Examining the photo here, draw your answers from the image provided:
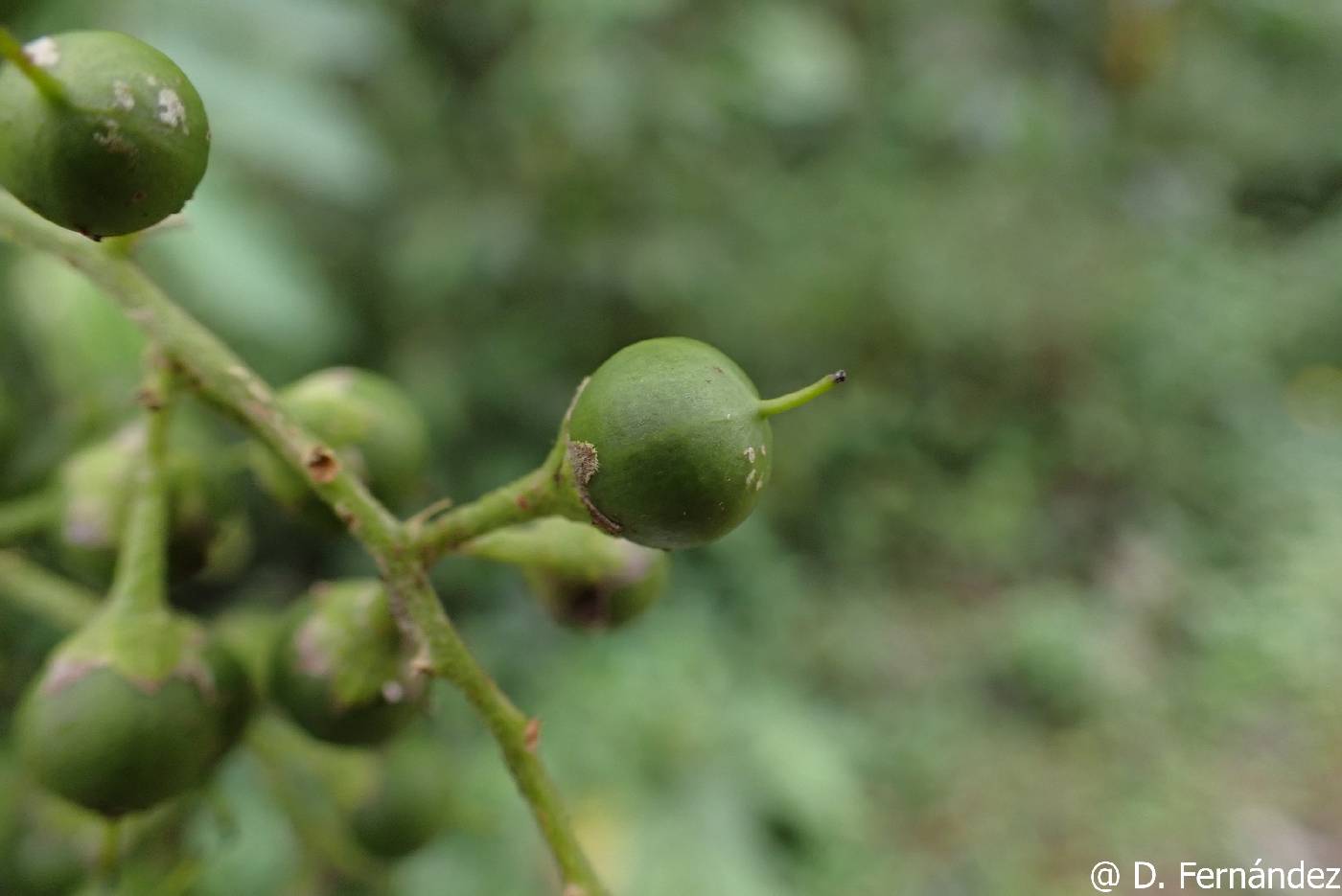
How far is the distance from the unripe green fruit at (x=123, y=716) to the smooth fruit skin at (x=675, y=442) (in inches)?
19.5

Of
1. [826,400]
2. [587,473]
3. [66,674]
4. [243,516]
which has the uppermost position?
[587,473]

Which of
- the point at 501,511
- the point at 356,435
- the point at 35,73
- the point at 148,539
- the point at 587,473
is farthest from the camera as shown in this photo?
the point at 356,435

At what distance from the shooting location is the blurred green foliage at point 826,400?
231 centimetres

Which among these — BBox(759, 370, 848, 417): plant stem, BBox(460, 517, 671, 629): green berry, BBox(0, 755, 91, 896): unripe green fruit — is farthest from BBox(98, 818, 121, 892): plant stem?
BBox(759, 370, 848, 417): plant stem

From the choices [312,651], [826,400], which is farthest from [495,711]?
[826,400]

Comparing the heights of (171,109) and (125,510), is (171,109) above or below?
above

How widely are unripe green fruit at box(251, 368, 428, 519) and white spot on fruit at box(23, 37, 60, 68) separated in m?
Result: 0.44

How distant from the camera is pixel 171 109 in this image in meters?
0.72

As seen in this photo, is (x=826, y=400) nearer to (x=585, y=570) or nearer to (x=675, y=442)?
(x=585, y=570)

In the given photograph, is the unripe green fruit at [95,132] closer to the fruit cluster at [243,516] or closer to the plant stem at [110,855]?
the fruit cluster at [243,516]

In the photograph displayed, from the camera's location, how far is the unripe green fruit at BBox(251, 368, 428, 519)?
3.66 feet

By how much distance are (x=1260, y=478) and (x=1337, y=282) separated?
1.47 metres

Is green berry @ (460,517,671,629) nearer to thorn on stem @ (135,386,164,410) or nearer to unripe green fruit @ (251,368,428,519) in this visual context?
unripe green fruit @ (251,368,428,519)

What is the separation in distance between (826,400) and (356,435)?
3.47 m
